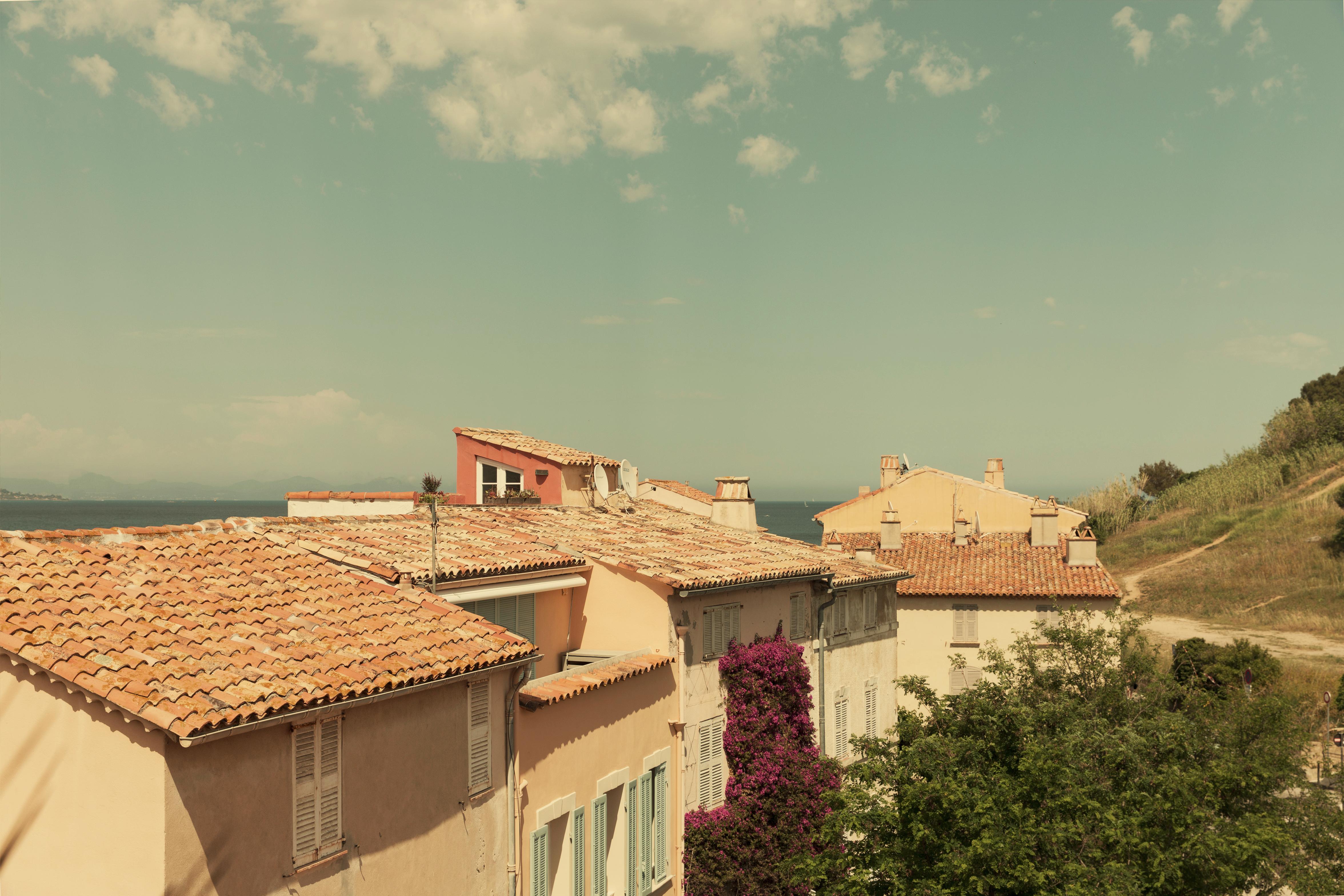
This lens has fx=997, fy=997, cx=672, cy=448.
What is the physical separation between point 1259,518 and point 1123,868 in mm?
77182

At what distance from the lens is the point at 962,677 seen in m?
38.9

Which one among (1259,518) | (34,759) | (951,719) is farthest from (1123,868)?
(1259,518)

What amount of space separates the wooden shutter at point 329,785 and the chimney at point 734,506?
21.6m

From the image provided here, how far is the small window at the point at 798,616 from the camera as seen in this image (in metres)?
Answer: 25.4

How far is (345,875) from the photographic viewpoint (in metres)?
11.3

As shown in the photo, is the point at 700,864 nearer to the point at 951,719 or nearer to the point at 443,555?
the point at 951,719

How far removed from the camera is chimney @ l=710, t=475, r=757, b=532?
32.5 meters

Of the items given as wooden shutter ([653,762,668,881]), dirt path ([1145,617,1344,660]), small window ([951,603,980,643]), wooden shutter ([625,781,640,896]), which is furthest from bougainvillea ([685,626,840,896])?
dirt path ([1145,617,1344,660])

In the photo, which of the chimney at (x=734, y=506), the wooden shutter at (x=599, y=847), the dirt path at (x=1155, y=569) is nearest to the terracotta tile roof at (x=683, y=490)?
the chimney at (x=734, y=506)

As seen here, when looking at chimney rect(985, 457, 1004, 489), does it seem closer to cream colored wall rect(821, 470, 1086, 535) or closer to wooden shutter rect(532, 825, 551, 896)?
cream colored wall rect(821, 470, 1086, 535)

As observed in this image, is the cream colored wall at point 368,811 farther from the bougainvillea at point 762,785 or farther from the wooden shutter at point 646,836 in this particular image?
the bougainvillea at point 762,785

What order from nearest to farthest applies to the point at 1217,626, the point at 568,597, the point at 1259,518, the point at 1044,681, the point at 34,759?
the point at 34,759 → the point at 568,597 → the point at 1044,681 → the point at 1217,626 → the point at 1259,518

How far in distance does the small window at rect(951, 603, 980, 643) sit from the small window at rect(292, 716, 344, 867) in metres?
31.6

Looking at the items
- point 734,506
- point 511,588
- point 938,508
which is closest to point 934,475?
point 938,508
